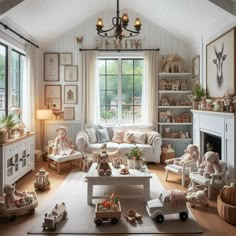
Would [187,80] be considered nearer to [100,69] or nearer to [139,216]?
[100,69]

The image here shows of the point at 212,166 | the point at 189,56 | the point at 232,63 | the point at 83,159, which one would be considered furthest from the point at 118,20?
the point at 189,56

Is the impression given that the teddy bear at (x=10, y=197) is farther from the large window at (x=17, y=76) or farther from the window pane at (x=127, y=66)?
the window pane at (x=127, y=66)

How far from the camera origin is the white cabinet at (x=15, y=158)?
3.87 meters

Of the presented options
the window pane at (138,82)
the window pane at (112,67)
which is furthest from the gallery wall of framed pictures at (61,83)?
the window pane at (138,82)

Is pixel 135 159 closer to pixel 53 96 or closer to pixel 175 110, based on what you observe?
pixel 175 110

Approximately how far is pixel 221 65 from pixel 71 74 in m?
3.72

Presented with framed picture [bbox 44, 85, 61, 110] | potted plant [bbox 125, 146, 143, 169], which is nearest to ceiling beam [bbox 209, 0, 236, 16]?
potted plant [bbox 125, 146, 143, 169]

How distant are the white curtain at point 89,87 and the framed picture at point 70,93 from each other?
12.3 inches

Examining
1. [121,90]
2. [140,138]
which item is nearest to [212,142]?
[140,138]

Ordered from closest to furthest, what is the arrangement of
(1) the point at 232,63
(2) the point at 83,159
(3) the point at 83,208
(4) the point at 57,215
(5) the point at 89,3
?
(4) the point at 57,215 < (3) the point at 83,208 < (1) the point at 232,63 < (2) the point at 83,159 < (5) the point at 89,3

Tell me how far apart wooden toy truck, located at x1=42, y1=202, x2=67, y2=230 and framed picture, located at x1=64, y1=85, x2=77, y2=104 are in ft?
13.2

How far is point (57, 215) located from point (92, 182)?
0.76 metres

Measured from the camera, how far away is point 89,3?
19.2ft

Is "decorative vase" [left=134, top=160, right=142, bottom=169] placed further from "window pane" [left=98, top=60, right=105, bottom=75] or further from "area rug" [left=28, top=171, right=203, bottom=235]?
"window pane" [left=98, top=60, right=105, bottom=75]
